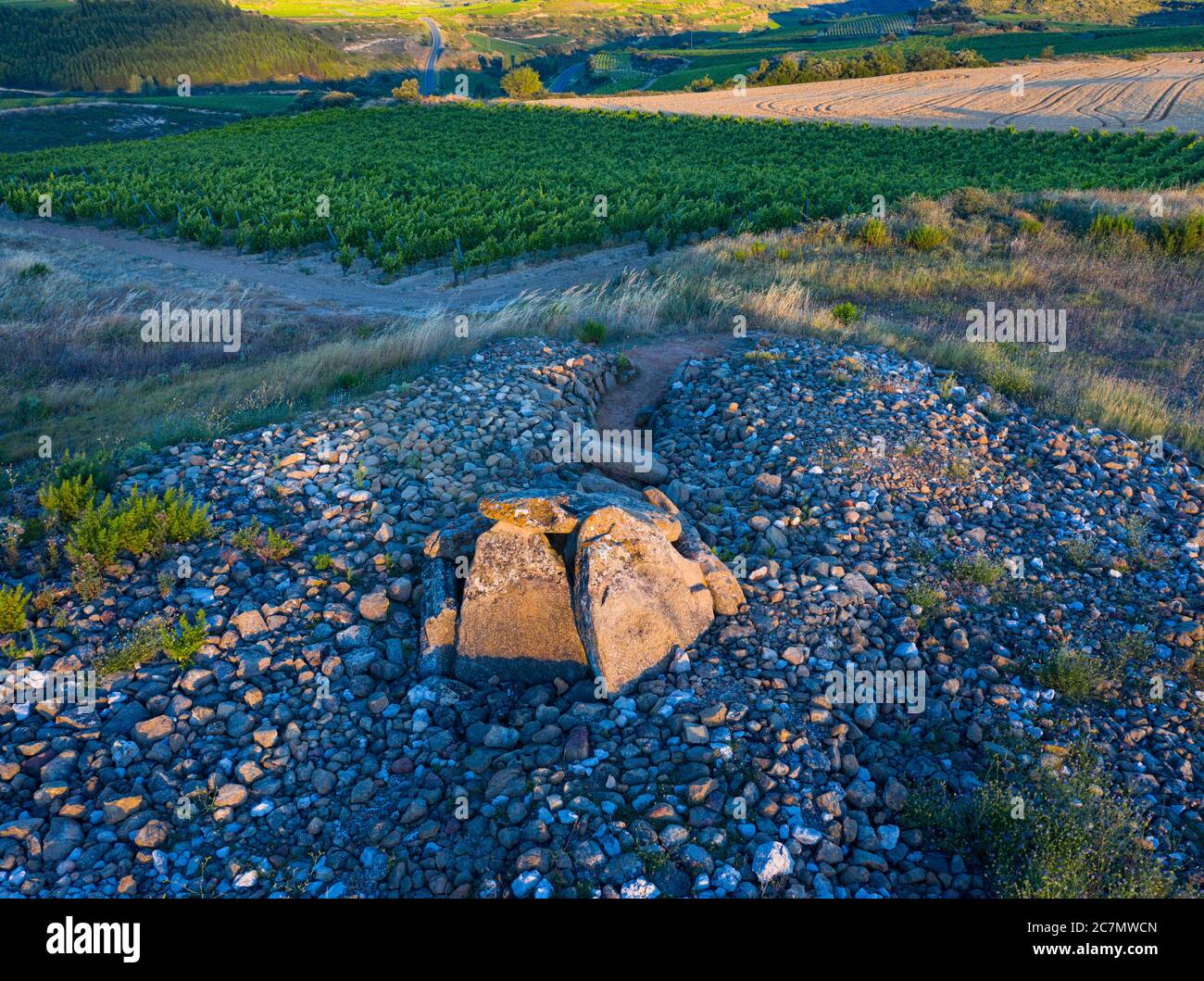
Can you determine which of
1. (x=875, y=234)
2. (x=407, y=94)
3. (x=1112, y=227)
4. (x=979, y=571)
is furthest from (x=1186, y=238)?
(x=407, y=94)

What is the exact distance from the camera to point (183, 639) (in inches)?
204

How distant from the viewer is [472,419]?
27.1ft

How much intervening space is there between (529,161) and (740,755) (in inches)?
1393

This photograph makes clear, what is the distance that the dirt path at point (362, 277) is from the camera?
17.6m

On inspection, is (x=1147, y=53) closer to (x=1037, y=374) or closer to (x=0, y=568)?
(x=1037, y=374)

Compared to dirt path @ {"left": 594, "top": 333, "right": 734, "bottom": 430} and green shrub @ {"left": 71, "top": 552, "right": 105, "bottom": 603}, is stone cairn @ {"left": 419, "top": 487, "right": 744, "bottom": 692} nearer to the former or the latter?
green shrub @ {"left": 71, "top": 552, "right": 105, "bottom": 603}

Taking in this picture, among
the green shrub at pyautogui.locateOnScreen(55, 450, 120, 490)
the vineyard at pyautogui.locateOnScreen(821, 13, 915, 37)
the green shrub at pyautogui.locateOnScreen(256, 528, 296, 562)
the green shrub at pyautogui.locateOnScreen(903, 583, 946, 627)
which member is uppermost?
the vineyard at pyautogui.locateOnScreen(821, 13, 915, 37)

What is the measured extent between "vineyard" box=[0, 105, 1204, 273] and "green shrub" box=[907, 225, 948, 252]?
4.22 m

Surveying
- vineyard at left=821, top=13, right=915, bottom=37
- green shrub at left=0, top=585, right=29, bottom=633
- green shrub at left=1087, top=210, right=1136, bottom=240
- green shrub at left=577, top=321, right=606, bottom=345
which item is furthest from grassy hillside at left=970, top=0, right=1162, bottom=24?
green shrub at left=0, top=585, right=29, bottom=633

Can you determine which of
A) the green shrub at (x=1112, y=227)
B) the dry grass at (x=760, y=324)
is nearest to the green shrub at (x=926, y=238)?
the dry grass at (x=760, y=324)

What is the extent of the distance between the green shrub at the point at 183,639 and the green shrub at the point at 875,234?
15952 mm

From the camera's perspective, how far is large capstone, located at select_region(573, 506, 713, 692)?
496cm

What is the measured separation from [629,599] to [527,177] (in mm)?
27521

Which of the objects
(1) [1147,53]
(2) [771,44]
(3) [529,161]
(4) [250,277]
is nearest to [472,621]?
(4) [250,277]
